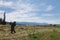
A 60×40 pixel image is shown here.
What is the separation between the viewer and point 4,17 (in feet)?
244

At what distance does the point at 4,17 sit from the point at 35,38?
46.8 m

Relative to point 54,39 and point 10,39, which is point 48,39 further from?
point 10,39

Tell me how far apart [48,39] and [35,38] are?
199cm

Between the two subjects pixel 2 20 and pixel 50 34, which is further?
pixel 2 20

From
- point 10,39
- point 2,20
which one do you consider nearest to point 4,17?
point 2,20

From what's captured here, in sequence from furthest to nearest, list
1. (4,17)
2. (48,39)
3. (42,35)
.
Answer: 1. (4,17)
2. (42,35)
3. (48,39)

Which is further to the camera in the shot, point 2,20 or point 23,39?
point 2,20

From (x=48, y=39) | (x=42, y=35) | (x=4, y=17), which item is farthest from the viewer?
(x=4, y=17)

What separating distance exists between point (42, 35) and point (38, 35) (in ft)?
2.15

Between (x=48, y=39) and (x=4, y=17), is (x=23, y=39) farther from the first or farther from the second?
(x=4, y=17)

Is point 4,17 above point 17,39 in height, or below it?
above

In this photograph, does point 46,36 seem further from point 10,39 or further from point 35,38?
point 10,39

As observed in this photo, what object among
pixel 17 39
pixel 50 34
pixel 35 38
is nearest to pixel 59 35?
pixel 50 34

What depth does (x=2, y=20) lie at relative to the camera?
253 feet
